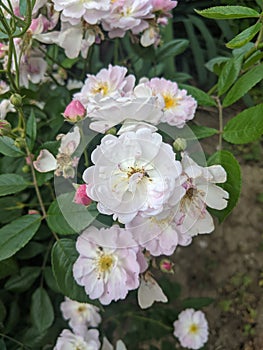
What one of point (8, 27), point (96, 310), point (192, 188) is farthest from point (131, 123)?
point (96, 310)

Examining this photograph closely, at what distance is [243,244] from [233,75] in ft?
2.13

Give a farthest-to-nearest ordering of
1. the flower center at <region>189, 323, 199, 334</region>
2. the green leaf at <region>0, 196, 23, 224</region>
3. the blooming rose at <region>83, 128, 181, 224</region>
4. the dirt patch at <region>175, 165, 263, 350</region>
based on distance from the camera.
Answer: the dirt patch at <region>175, 165, 263, 350</region> → the flower center at <region>189, 323, 199, 334</region> → the green leaf at <region>0, 196, 23, 224</region> → the blooming rose at <region>83, 128, 181, 224</region>

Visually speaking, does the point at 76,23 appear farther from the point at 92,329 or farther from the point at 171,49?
the point at 92,329

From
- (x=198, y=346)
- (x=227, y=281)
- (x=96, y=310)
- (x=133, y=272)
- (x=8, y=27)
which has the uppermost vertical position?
(x=8, y=27)

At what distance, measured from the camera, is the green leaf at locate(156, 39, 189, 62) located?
3.55 ft

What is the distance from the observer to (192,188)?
57 centimetres

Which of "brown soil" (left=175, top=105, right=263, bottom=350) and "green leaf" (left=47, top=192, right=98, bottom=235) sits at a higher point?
"green leaf" (left=47, top=192, right=98, bottom=235)

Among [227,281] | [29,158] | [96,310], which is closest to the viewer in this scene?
[29,158]

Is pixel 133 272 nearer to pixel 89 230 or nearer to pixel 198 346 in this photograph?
pixel 89 230

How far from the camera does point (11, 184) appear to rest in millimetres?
743

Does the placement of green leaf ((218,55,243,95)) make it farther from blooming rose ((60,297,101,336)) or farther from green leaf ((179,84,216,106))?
blooming rose ((60,297,101,336))

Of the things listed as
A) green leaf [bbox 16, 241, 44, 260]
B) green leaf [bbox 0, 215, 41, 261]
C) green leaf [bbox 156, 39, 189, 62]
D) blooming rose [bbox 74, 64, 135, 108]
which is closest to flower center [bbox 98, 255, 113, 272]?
green leaf [bbox 0, 215, 41, 261]

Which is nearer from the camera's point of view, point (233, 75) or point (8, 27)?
point (8, 27)

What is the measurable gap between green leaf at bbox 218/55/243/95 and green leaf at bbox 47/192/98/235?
312mm
